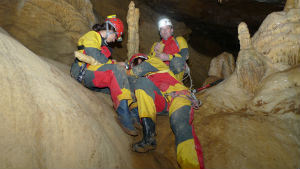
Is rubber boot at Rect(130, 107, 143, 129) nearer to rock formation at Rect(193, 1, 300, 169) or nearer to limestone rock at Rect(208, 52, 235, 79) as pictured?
rock formation at Rect(193, 1, 300, 169)

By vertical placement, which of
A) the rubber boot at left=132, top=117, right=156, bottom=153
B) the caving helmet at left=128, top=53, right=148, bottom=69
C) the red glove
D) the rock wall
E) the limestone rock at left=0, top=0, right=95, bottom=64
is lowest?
the rubber boot at left=132, top=117, right=156, bottom=153

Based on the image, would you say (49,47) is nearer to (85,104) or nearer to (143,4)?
(85,104)

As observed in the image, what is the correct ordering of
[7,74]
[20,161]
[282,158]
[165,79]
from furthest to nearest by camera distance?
[165,79] < [282,158] < [7,74] < [20,161]

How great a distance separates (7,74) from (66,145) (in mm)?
857

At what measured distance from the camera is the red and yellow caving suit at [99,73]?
128 inches

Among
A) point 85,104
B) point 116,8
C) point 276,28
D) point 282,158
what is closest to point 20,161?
point 85,104

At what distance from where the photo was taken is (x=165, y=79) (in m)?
3.86

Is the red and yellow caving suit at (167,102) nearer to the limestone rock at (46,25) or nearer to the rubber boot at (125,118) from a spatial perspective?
the rubber boot at (125,118)

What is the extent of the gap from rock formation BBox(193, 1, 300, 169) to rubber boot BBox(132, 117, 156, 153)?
2.69ft

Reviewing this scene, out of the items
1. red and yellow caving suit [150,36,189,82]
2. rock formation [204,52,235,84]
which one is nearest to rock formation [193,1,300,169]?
red and yellow caving suit [150,36,189,82]

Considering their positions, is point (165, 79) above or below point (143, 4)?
below

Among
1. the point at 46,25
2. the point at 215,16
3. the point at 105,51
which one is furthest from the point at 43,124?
the point at 215,16

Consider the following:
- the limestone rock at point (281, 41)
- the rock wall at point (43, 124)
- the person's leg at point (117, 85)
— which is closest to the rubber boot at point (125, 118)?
the person's leg at point (117, 85)

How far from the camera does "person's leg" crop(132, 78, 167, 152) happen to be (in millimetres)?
2967
